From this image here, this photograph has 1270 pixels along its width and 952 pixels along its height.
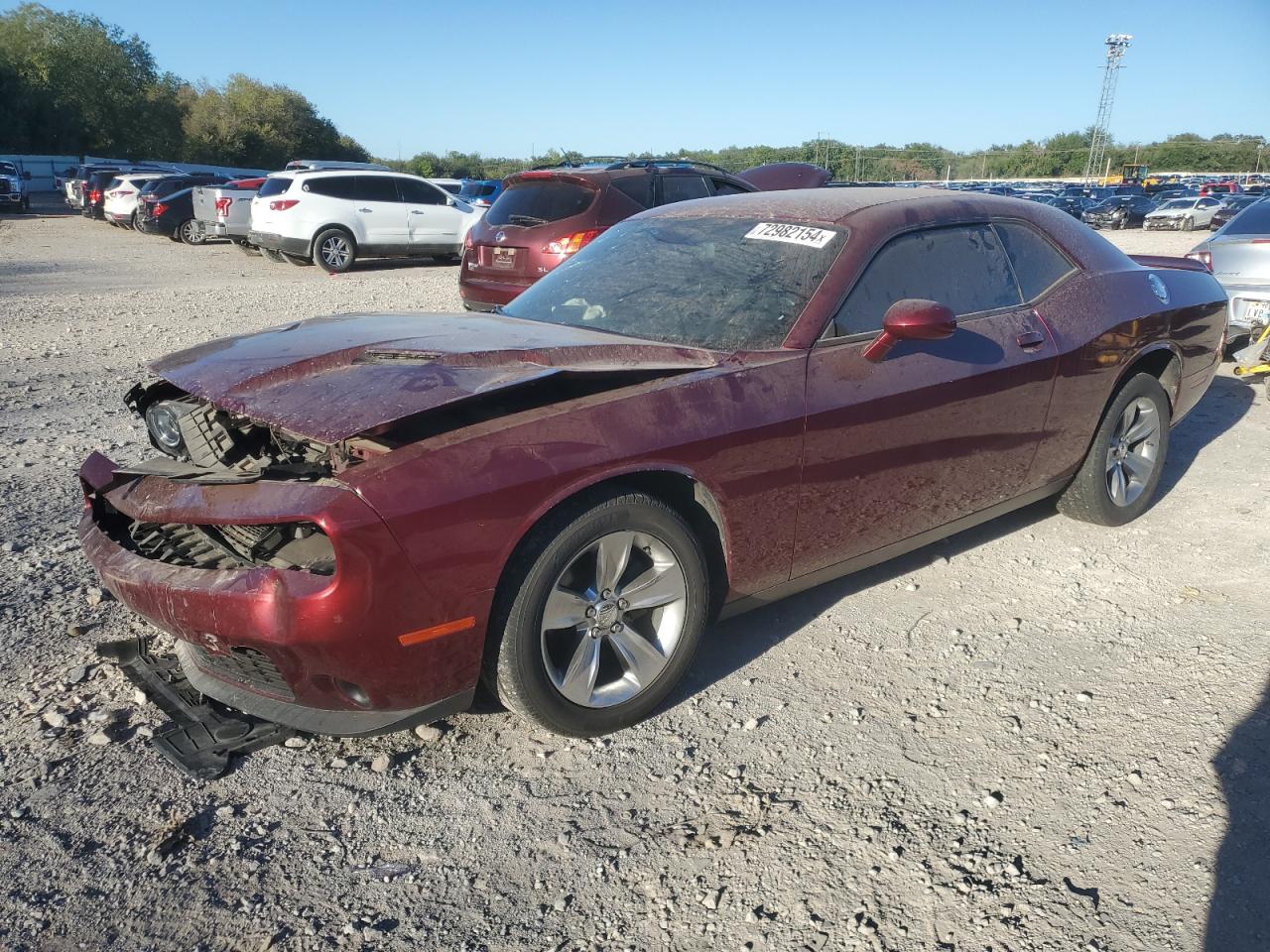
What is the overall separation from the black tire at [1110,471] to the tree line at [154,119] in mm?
46005

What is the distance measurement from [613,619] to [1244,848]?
1785mm

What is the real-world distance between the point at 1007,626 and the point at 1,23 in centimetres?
6781

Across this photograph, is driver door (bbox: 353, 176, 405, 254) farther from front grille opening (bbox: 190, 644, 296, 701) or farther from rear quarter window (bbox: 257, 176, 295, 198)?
front grille opening (bbox: 190, 644, 296, 701)

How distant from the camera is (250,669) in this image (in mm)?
2654

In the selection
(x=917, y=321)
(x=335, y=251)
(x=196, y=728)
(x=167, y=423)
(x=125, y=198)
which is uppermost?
(x=917, y=321)

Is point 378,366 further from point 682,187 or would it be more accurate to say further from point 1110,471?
point 682,187

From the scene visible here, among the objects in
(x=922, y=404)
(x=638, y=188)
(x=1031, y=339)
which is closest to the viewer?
(x=922, y=404)

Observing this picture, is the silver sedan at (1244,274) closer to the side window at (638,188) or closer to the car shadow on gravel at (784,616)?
the car shadow on gravel at (784,616)

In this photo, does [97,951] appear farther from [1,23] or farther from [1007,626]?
[1,23]

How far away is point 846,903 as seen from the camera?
2.31 m

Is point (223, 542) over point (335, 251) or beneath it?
over

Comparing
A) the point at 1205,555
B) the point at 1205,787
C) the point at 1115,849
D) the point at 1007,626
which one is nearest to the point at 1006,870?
the point at 1115,849

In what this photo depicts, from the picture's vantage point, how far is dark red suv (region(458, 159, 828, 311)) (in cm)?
889

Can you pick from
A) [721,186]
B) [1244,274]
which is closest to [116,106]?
[721,186]
